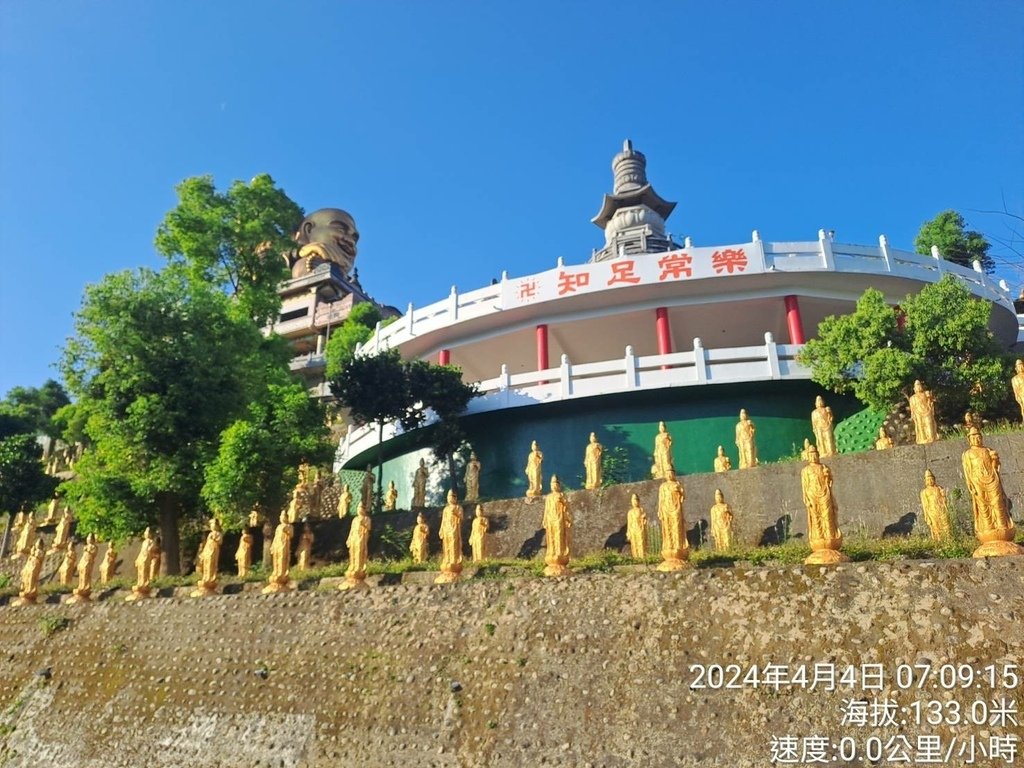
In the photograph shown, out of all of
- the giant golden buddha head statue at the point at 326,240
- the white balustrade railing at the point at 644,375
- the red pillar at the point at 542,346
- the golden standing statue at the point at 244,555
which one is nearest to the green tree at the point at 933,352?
the white balustrade railing at the point at 644,375

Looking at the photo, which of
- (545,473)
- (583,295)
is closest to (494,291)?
(583,295)

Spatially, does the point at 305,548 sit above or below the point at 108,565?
above

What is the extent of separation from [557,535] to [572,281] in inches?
389

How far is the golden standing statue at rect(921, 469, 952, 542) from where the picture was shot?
815 cm

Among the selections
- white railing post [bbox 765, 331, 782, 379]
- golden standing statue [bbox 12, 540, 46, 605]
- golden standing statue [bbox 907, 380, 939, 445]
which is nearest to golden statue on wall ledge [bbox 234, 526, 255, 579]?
golden standing statue [bbox 12, 540, 46, 605]

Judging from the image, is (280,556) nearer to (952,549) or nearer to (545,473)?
(545,473)

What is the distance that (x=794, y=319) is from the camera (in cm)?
1692

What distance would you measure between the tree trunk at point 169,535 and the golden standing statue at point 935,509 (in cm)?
1205

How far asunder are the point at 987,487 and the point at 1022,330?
52.5 feet

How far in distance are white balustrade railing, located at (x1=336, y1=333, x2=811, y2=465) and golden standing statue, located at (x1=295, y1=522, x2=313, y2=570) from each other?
4430 millimetres

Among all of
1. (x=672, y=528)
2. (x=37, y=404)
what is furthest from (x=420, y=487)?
(x=37, y=404)

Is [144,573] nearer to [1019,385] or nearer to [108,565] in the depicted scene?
[108,565]

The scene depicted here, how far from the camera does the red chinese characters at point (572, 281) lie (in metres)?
17.5

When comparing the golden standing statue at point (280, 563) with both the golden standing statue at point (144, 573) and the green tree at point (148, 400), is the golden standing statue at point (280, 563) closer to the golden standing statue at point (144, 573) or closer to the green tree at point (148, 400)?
the golden standing statue at point (144, 573)
